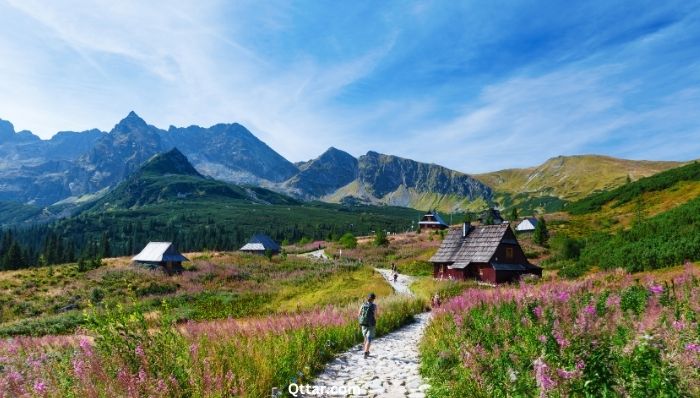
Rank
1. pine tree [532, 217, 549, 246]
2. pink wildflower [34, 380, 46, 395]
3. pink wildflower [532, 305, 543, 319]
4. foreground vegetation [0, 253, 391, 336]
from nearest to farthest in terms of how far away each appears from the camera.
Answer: pink wildflower [34, 380, 46, 395]
pink wildflower [532, 305, 543, 319]
foreground vegetation [0, 253, 391, 336]
pine tree [532, 217, 549, 246]

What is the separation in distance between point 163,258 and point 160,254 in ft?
4.39

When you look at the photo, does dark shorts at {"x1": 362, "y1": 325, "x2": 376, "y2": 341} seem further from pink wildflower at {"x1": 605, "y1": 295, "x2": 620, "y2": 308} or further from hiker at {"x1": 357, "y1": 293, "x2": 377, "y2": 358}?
pink wildflower at {"x1": 605, "y1": 295, "x2": 620, "y2": 308}

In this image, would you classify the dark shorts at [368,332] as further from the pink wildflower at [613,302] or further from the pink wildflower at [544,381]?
the pink wildflower at [544,381]

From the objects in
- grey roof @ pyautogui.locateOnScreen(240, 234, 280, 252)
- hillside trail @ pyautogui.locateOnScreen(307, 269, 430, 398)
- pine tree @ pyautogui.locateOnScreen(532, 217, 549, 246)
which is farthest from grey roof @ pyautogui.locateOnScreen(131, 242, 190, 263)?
pine tree @ pyautogui.locateOnScreen(532, 217, 549, 246)

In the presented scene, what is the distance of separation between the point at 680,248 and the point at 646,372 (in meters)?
28.0

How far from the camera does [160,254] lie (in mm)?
60156

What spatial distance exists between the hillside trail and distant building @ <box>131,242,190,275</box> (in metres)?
50.3

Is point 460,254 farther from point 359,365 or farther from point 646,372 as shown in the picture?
point 646,372

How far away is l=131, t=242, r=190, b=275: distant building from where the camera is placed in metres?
59.1

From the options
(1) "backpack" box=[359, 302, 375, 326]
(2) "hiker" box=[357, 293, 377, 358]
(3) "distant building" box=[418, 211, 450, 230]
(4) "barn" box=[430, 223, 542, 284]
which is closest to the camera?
(2) "hiker" box=[357, 293, 377, 358]

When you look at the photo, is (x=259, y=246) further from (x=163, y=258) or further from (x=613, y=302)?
(x=613, y=302)

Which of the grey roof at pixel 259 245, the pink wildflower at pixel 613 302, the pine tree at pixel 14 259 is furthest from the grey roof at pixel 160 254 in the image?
the pink wildflower at pixel 613 302

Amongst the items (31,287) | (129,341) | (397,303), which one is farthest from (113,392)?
(31,287)

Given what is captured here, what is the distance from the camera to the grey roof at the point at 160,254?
59.7 m
